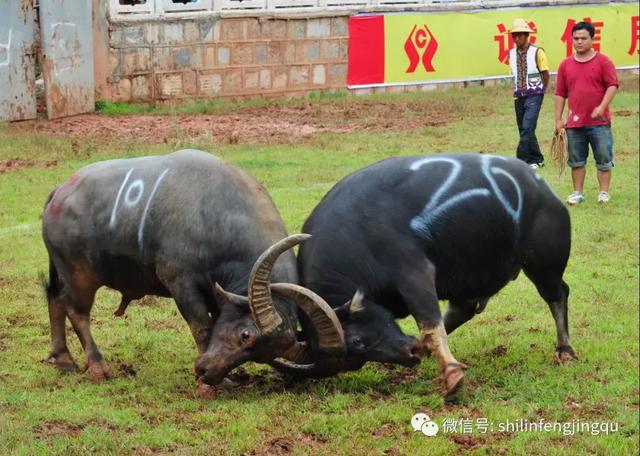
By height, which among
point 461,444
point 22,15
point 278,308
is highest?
point 22,15

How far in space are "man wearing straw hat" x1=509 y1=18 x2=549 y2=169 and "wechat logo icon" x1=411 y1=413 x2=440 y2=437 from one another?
7.96m

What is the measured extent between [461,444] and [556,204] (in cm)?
201

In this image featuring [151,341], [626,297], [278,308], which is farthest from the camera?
[626,297]

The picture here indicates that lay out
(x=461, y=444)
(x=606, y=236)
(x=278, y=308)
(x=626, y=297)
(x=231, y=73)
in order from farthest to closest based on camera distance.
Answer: (x=231, y=73), (x=606, y=236), (x=626, y=297), (x=278, y=308), (x=461, y=444)

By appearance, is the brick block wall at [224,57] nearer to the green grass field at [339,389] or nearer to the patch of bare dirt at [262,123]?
the patch of bare dirt at [262,123]

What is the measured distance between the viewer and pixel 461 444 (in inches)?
261

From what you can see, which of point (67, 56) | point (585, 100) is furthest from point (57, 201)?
point (67, 56)

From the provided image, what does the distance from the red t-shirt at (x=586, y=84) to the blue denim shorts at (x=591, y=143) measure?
0.30 ft

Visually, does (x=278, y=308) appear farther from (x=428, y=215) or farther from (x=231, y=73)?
(x=231, y=73)

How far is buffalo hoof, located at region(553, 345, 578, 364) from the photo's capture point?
8062 millimetres

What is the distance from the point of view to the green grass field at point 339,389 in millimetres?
6602

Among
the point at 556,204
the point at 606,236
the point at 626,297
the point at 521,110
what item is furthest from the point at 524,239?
the point at 521,110

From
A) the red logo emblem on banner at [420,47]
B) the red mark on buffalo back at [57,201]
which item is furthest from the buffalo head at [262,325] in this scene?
the red logo emblem on banner at [420,47]

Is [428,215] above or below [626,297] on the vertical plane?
above
